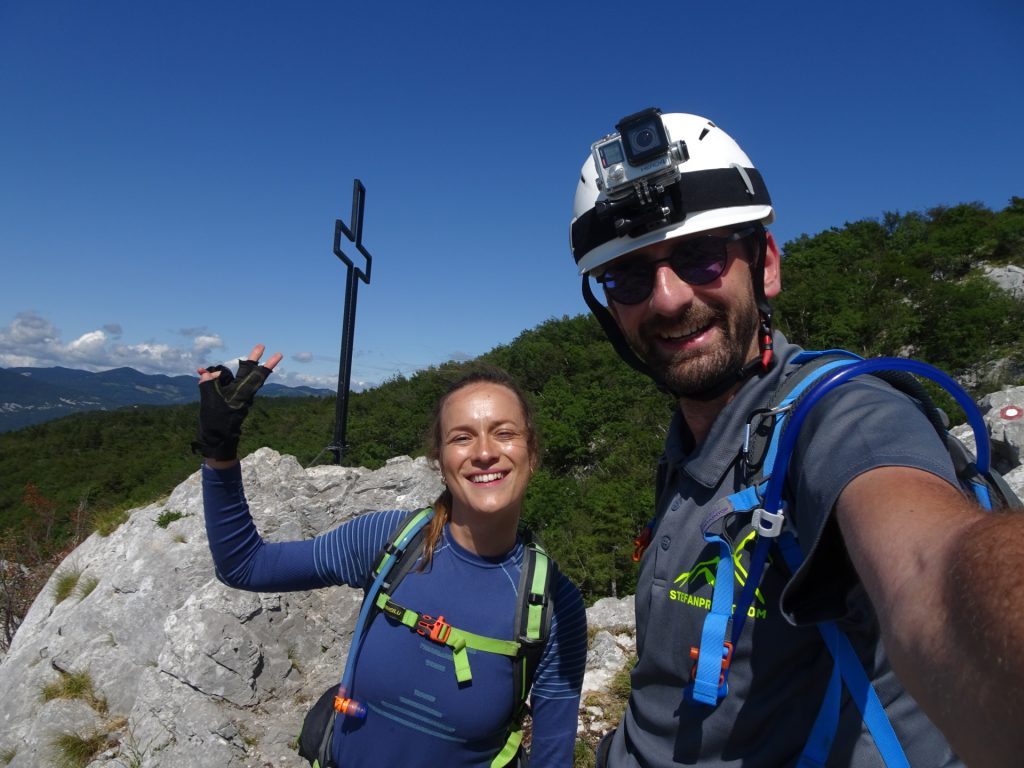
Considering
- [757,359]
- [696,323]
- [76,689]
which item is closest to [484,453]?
[696,323]

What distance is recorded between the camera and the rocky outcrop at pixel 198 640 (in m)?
4.68

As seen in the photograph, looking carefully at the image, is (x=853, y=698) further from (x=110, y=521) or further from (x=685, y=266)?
(x=110, y=521)

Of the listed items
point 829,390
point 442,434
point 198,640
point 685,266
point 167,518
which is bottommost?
point 198,640

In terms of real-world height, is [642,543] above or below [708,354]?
below

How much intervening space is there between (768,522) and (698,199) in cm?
123

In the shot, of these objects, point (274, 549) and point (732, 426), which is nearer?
point (732, 426)

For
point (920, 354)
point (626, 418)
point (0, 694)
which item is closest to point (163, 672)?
point (0, 694)

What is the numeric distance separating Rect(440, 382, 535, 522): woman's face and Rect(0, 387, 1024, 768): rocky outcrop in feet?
11.0

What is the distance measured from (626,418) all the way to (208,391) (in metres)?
19.4

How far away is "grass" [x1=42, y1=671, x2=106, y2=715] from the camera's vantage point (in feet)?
17.8

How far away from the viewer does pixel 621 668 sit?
529 cm

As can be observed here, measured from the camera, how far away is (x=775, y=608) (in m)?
1.31

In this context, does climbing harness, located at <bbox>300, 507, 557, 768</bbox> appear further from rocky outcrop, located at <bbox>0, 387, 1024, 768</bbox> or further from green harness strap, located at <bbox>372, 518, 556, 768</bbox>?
rocky outcrop, located at <bbox>0, 387, 1024, 768</bbox>

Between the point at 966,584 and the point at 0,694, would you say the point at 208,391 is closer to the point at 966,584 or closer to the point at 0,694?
the point at 966,584
